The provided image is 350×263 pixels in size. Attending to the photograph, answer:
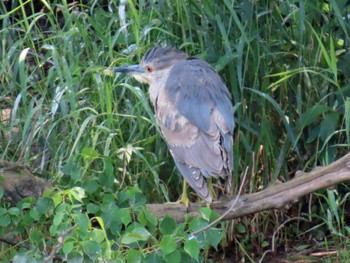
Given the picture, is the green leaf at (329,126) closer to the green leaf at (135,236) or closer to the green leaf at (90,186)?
the green leaf at (90,186)

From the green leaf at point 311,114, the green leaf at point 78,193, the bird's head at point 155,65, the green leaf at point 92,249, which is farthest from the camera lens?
the bird's head at point 155,65

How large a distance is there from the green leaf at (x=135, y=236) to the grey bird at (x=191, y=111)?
57 centimetres

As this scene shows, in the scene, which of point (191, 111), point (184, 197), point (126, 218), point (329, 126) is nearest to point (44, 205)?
point (126, 218)

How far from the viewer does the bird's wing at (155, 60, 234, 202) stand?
15.1 ft

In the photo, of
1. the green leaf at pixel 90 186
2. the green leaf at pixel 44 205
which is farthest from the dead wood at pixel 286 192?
the green leaf at pixel 44 205

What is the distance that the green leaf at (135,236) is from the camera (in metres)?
3.95

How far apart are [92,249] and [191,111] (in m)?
1.22

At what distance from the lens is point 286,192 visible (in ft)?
14.0

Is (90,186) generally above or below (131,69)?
below

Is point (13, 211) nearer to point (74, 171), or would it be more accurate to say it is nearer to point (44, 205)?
point (44, 205)

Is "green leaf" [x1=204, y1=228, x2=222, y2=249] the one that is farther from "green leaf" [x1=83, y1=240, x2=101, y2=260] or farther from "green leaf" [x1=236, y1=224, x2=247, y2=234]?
"green leaf" [x1=236, y1=224, x2=247, y2=234]

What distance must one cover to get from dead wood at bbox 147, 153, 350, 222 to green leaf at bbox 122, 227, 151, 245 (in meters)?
0.43

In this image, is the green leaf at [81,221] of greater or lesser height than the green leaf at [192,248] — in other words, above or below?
above

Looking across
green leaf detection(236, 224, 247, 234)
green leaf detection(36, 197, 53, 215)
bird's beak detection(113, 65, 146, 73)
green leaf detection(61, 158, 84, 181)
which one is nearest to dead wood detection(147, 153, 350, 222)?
green leaf detection(61, 158, 84, 181)
